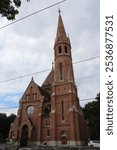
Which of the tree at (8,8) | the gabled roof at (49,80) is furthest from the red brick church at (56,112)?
the tree at (8,8)

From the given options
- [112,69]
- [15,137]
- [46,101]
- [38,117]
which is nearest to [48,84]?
[46,101]

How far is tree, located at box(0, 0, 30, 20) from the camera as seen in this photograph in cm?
996

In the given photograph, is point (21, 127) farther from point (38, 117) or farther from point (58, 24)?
point (58, 24)

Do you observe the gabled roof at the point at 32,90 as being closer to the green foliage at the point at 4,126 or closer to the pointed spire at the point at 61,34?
the pointed spire at the point at 61,34

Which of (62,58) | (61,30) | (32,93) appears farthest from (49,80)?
(61,30)

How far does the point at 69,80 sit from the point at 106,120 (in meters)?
39.1

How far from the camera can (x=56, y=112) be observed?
45.7 metres

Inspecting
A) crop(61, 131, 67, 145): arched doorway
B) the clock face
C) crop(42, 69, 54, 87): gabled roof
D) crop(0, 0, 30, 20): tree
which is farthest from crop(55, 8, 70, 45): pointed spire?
crop(0, 0, 30, 20): tree

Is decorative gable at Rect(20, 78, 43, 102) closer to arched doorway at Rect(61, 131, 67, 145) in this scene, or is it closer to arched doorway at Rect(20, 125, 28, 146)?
arched doorway at Rect(20, 125, 28, 146)

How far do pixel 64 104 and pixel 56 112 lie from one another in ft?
7.54

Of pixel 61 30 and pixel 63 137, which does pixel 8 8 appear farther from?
pixel 61 30

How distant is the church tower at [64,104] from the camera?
43062 mm

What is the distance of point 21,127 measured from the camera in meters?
48.4

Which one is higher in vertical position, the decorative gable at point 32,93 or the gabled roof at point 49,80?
the gabled roof at point 49,80
